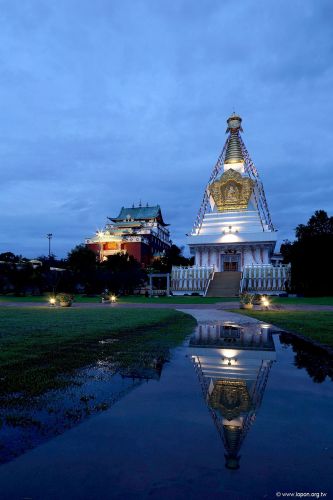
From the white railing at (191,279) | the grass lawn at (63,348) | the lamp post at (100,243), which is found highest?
the lamp post at (100,243)

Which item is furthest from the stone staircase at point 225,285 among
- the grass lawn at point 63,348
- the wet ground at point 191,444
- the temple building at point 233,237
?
the wet ground at point 191,444

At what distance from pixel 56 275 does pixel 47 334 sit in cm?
3667

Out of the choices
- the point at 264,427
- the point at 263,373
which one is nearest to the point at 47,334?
the point at 263,373

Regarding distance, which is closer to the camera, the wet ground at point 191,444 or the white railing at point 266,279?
the wet ground at point 191,444

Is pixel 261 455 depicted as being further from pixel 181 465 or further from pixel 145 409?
pixel 145 409

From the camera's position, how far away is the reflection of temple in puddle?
3998mm

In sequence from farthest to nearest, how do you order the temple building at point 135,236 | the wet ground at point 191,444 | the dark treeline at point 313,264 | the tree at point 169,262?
the temple building at point 135,236, the tree at point 169,262, the dark treeline at point 313,264, the wet ground at point 191,444

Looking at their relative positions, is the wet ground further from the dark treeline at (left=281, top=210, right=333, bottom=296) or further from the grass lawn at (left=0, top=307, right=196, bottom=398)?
the dark treeline at (left=281, top=210, right=333, bottom=296)

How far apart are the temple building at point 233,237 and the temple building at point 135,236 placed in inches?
997

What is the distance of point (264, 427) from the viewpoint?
13.1 feet

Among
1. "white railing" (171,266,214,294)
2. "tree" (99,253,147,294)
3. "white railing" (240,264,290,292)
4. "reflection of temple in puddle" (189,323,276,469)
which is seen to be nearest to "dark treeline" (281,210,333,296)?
"white railing" (240,264,290,292)

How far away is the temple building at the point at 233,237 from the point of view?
4722 centimetres

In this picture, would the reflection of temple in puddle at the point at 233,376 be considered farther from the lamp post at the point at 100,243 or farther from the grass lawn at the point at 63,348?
the lamp post at the point at 100,243

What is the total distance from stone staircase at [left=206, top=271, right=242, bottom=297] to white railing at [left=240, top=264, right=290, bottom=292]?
3.20ft
